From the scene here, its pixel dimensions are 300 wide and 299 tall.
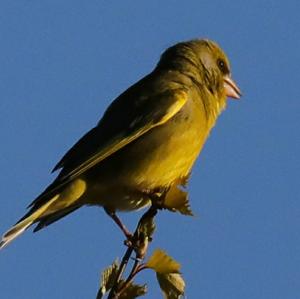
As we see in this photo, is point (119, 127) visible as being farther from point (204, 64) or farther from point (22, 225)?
point (22, 225)

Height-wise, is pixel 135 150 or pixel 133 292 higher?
pixel 135 150

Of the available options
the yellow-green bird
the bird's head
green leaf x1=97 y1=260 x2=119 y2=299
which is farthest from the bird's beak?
green leaf x1=97 y1=260 x2=119 y2=299

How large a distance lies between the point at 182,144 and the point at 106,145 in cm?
48

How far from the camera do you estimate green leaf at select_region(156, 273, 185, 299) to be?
2910mm

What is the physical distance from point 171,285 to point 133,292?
0.29 m

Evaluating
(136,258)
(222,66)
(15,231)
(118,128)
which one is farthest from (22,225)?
(222,66)

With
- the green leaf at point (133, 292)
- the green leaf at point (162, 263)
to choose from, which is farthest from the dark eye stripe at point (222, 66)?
the green leaf at point (133, 292)

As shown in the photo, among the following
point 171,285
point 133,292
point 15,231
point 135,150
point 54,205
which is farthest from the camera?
point 135,150

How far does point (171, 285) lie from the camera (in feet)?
9.62

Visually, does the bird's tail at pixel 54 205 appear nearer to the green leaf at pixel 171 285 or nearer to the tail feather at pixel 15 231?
the tail feather at pixel 15 231

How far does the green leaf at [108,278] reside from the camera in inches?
105

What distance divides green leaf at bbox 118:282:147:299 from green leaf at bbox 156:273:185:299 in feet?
0.81

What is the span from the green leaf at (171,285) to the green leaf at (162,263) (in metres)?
0.02

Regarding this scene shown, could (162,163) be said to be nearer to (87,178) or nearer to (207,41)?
(87,178)
